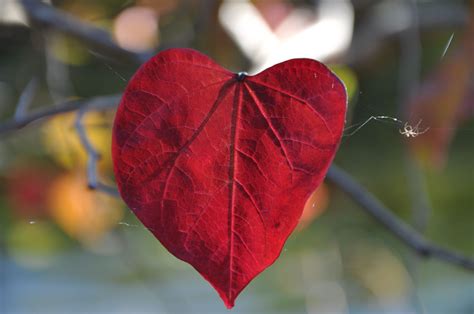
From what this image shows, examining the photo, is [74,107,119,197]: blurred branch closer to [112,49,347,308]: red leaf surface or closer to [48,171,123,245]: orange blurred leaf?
[112,49,347,308]: red leaf surface

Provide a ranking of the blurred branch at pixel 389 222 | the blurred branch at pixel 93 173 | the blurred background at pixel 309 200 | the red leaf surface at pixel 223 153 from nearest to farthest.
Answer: the red leaf surface at pixel 223 153 < the blurred branch at pixel 93 173 < the blurred branch at pixel 389 222 < the blurred background at pixel 309 200

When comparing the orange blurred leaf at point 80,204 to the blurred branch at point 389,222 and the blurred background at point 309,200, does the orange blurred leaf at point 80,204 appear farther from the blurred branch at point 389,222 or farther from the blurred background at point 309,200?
the blurred branch at point 389,222

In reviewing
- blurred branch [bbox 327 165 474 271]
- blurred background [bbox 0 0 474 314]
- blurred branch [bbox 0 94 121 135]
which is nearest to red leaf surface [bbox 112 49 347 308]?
blurred background [bbox 0 0 474 314]

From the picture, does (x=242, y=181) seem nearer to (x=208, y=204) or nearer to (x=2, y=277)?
(x=208, y=204)

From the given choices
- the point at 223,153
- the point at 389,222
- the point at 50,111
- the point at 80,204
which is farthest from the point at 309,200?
the point at 223,153

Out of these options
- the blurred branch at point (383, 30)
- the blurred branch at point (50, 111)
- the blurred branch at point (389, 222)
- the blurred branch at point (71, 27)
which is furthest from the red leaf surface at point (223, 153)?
the blurred branch at point (383, 30)

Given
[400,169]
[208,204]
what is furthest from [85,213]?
[400,169]
